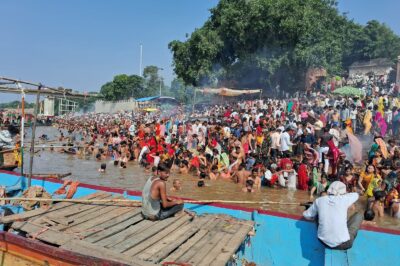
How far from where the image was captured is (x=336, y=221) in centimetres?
547

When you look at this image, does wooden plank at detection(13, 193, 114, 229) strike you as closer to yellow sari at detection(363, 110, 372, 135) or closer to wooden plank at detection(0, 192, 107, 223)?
wooden plank at detection(0, 192, 107, 223)

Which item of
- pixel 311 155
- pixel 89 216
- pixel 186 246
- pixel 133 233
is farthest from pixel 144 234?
pixel 311 155

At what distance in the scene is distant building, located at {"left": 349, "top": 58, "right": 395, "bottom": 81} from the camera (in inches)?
1417

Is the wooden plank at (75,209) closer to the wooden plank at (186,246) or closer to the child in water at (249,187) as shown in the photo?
the wooden plank at (186,246)

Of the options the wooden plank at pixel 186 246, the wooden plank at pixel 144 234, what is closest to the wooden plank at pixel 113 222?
the wooden plank at pixel 144 234

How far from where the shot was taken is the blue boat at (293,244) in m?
5.69

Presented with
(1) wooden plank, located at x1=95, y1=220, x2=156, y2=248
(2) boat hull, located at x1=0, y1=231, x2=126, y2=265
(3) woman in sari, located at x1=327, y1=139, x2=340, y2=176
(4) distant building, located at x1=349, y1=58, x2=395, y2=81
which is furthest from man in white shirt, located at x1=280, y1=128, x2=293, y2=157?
(4) distant building, located at x1=349, y1=58, x2=395, y2=81

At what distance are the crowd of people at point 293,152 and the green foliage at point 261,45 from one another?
353 inches

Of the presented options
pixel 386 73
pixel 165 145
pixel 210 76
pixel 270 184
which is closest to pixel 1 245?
pixel 270 184

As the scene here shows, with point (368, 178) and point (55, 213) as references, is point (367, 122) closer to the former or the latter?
point (368, 178)

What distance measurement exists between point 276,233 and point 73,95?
643 centimetres

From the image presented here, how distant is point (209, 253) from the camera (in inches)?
202

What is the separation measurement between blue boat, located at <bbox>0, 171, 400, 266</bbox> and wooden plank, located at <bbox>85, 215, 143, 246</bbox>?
0.86 metres

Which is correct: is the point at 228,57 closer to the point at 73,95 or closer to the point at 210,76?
the point at 210,76
